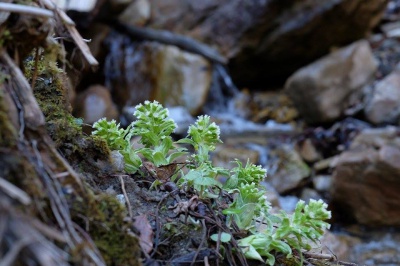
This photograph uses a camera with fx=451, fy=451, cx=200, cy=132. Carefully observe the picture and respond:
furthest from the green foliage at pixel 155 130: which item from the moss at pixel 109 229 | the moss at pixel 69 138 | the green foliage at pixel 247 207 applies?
the moss at pixel 109 229

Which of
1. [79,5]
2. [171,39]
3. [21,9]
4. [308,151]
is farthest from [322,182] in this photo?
[21,9]

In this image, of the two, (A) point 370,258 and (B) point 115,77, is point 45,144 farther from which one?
(B) point 115,77

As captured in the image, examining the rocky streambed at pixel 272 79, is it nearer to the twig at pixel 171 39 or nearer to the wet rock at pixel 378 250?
the twig at pixel 171 39

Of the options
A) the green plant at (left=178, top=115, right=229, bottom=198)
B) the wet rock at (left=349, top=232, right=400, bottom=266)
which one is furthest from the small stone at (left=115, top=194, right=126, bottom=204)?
the wet rock at (left=349, top=232, right=400, bottom=266)

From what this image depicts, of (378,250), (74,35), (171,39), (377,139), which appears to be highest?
(171,39)

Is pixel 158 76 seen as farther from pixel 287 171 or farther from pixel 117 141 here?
pixel 117 141

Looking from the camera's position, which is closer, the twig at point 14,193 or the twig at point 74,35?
the twig at point 14,193

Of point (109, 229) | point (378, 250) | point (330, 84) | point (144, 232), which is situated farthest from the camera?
point (330, 84)
